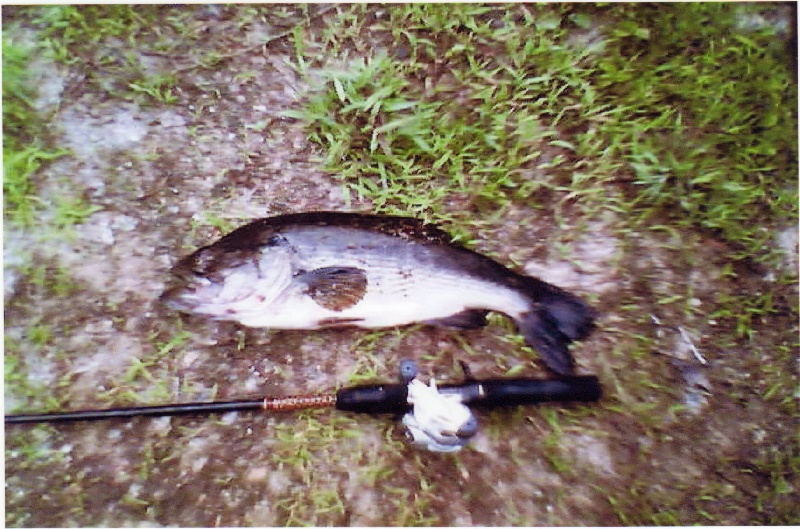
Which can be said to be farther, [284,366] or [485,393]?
[284,366]

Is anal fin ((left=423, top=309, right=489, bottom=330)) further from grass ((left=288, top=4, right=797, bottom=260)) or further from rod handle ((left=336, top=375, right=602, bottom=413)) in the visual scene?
grass ((left=288, top=4, right=797, bottom=260))

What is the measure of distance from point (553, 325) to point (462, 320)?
0.29 meters

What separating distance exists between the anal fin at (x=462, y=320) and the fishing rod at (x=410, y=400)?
161 mm

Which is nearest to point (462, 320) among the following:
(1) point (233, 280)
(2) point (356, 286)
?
(2) point (356, 286)

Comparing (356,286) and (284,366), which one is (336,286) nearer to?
(356,286)

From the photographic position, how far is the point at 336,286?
1.90 metres

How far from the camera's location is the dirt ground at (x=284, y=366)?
196 centimetres

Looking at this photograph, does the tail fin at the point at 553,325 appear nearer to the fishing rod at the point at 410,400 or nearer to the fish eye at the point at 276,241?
the fishing rod at the point at 410,400

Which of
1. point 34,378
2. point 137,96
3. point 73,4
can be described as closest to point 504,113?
point 137,96

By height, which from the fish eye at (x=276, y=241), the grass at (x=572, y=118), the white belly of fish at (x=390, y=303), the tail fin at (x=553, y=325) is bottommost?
the tail fin at (x=553, y=325)

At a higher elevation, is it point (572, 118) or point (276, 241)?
point (572, 118)

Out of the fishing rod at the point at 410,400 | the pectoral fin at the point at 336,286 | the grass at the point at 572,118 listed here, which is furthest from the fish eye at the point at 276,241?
the fishing rod at the point at 410,400

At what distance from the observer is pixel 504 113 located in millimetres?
2082

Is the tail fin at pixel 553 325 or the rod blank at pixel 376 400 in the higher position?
the tail fin at pixel 553 325
